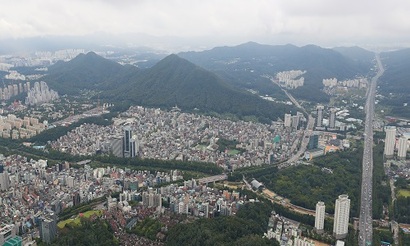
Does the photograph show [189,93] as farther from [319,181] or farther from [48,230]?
[48,230]

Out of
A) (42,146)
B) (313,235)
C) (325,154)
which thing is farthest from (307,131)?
(42,146)

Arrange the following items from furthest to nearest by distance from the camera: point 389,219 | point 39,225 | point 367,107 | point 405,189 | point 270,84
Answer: point 270,84, point 367,107, point 405,189, point 389,219, point 39,225

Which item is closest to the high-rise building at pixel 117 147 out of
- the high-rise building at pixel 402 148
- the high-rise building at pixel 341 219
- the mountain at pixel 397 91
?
the high-rise building at pixel 341 219

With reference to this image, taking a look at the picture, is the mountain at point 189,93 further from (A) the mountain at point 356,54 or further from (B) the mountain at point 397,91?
(A) the mountain at point 356,54

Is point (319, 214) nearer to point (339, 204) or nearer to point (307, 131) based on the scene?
point (339, 204)

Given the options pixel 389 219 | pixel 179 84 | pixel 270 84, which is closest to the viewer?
pixel 389 219

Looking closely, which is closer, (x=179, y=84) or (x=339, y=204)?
(x=339, y=204)
